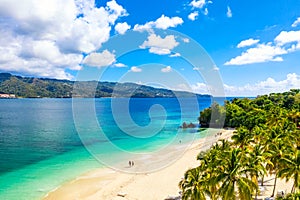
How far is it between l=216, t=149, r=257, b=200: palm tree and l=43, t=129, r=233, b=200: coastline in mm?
11267

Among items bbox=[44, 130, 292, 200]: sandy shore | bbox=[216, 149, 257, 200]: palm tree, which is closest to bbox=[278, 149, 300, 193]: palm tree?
bbox=[216, 149, 257, 200]: palm tree

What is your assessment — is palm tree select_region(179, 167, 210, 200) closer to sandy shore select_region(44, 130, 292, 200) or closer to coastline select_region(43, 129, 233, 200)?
sandy shore select_region(44, 130, 292, 200)

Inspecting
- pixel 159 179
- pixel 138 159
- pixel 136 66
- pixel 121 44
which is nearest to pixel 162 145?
pixel 138 159

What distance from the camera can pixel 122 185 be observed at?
115 feet

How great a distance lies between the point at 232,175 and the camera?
1894 cm

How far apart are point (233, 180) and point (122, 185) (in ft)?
63.8

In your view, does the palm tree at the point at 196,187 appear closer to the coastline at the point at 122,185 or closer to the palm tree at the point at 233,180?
the palm tree at the point at 233,180

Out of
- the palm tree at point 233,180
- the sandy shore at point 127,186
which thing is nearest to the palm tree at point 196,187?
the palm tree at point 233,180

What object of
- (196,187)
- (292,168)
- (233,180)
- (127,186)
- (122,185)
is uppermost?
(292,168)

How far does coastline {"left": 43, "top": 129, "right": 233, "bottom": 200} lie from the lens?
3112 centimetres

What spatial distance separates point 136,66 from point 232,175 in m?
14.6

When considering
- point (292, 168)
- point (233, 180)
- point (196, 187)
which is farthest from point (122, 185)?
point (292, 168)

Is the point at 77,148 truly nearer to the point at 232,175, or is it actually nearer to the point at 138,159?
the point at 138,159

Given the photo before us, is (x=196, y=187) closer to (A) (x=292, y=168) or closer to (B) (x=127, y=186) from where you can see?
(A) (x=292, y=168)
